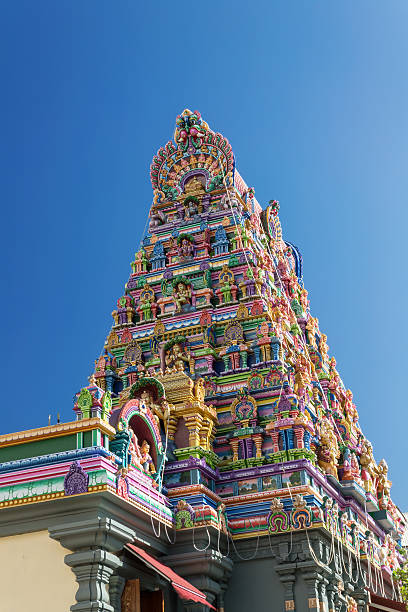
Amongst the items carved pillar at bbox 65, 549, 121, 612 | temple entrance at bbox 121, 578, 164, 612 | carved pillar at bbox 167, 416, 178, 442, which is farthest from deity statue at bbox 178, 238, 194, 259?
carved pillar at bbox 65, 549, 121, 612

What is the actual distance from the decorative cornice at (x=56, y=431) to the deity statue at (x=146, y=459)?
2207 millimetres

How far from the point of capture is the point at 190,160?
31234 mm

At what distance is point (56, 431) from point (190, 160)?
55.1ft

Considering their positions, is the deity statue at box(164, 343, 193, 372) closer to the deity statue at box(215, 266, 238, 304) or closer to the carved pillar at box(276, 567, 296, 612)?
the deity statue at box(215, 266, 238, 304)

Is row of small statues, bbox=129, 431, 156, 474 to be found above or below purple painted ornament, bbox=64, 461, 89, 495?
above

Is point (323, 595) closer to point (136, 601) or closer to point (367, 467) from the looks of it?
point (136, 601)

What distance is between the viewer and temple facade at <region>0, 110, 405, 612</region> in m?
16.1

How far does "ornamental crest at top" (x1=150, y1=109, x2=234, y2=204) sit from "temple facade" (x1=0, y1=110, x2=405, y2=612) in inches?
2.4

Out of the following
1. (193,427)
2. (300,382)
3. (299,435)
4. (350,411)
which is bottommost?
(299,435)

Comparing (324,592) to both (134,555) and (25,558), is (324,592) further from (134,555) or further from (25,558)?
(25,558)

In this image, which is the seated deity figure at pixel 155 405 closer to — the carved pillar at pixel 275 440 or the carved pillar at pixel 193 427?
the carved pillar at pixel 193 427

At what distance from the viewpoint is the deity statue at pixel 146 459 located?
1905 cm

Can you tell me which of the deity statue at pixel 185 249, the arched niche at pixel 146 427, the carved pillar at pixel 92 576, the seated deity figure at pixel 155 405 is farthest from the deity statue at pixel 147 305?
the carved pillar at pixel 92 576

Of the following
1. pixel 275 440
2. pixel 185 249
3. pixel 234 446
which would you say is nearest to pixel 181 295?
pixel 185 249
